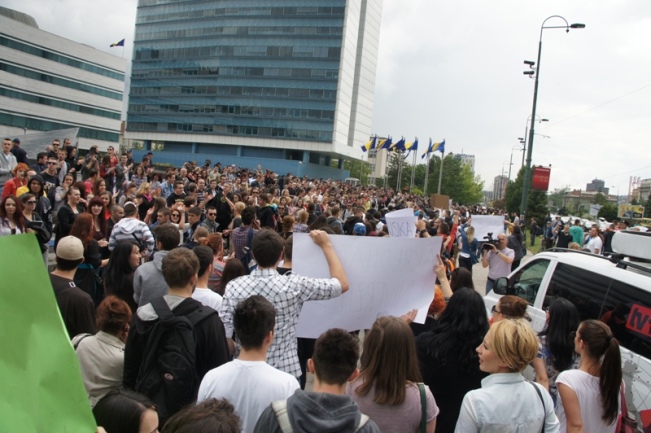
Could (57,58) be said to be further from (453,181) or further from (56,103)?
(453,181)

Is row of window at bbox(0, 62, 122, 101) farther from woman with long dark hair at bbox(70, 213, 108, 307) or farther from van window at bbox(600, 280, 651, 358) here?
van window at bbox(600, 280, 651, 358)

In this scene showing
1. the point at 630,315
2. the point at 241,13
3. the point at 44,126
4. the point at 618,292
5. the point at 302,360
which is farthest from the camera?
the point at 241,13

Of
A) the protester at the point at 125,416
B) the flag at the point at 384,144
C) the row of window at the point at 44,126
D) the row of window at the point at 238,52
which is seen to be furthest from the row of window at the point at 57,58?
the protester at the point at 125,416

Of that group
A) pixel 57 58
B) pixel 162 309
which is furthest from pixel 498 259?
pixel 57 58

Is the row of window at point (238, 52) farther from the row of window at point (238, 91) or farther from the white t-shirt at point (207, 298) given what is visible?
the white t-shirt at point (207, 298)

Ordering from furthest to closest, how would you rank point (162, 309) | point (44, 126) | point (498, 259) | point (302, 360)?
A: 1. point (44, 126)
2. point (498, 259)
3. point (302, 360)
4. point (162, 309)

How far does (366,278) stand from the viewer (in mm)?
4125

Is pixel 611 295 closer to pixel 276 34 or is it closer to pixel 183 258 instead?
pixel 183 258

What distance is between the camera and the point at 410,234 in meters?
8.59

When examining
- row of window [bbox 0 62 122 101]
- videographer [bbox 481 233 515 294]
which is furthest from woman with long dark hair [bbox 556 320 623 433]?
row of window [bbox 0 62 122 101]

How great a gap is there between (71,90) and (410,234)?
92.3 m

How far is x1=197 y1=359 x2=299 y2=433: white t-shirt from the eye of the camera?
2.82 m

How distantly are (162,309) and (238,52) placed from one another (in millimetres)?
95427

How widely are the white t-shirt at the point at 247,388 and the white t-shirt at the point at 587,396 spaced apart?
6.36 feet
